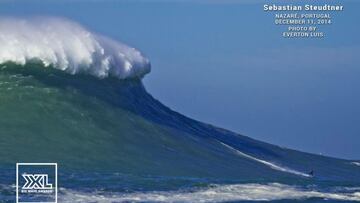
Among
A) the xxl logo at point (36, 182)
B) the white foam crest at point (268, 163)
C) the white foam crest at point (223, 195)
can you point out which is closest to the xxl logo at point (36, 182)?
the xxl logo at point (36, 182)

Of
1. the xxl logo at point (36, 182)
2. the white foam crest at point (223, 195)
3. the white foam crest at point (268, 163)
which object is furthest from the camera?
the white foam crest at point (268, 163)

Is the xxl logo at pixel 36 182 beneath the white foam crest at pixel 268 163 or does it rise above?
beneath

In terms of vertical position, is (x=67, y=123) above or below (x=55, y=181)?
above

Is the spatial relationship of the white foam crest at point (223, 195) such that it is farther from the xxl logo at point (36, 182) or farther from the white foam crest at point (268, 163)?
the white foam crest at point (268, 163)

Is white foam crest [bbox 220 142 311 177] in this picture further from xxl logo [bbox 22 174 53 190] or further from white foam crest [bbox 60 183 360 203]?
Result: xxl logo [bbox 22 174 53 190]

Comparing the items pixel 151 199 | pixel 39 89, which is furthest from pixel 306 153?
pixel 151 199

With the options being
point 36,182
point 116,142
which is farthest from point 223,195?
point 116,142

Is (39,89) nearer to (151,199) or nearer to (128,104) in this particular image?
(128,104)
